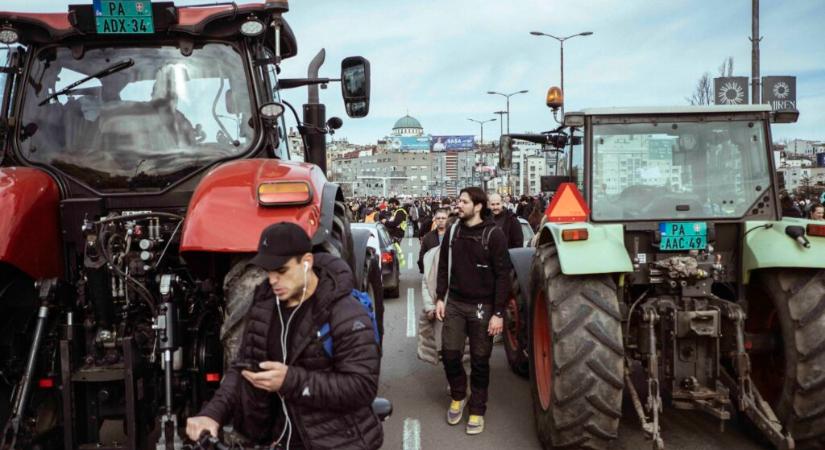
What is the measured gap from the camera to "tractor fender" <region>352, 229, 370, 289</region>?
5396 mm

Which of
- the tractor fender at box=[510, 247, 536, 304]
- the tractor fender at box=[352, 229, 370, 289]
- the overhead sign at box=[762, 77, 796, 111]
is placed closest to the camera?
the tractor fender at box=[352, 229, 370, 289]

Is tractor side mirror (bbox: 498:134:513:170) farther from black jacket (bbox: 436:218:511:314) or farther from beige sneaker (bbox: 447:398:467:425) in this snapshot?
beige sneaker (bbox: 447:398:467:425)

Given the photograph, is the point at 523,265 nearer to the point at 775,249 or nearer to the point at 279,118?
the point at 775,249

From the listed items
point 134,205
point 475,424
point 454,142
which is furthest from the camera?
point 454,142

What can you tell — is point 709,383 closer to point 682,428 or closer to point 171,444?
point 682,428

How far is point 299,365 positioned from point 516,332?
16.5 feet

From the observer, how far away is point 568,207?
5520 millimetres

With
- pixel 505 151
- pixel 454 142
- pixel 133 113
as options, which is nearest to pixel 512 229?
pixel 505 151

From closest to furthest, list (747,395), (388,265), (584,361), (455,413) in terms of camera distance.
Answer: (584,361) < (747,395) < (455,413) < (388,265)

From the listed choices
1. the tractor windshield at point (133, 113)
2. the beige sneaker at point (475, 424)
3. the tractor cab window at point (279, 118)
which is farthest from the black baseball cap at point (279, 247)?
the beige sneaker at point (475, 424)

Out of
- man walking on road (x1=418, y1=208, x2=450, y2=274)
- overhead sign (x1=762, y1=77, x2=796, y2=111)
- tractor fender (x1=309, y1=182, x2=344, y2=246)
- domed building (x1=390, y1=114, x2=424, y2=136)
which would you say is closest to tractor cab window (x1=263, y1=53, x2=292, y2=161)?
tractor fender (x1=309, y1=182, x2=344, y2=246)

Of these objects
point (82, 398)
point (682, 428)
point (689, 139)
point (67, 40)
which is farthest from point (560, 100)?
point (82, 398)

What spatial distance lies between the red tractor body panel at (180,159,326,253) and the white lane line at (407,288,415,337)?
648 centimetres

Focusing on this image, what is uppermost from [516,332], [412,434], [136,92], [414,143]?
[414,143]
